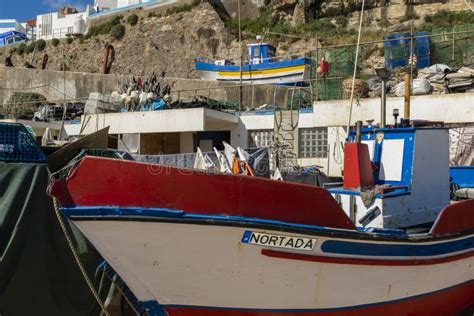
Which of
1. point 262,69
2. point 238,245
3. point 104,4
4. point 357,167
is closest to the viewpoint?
point 238,245

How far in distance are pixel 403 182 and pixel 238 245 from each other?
2.49 m

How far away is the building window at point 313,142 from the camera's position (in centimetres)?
1437

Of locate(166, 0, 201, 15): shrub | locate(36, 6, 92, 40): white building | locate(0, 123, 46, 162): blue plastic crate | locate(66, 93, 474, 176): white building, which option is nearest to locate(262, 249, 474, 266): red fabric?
locate(0, 123, 46, 162): blue plastic crate

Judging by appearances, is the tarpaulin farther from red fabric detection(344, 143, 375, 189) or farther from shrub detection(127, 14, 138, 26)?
shrub detection(127, 14, 138, 26)

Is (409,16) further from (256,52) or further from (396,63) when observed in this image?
(396,63)

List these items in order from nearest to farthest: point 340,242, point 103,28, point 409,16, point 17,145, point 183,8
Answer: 1. point 340,242
2. point 17,145
3. point 409,16
4. point 183,8
5. point 103,28

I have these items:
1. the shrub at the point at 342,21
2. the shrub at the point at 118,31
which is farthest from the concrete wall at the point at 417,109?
the shrub at the point at 118,31

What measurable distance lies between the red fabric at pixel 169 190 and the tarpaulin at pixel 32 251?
119 centimetres

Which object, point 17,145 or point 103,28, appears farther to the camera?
point 103,28

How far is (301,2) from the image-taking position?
32.9 meters

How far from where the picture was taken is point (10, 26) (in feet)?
225

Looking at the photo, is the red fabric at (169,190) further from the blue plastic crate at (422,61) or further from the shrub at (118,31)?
the shrub at (118,31)

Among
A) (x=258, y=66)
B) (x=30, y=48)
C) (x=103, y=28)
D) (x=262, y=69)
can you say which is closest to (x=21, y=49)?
(x=30, y=48)

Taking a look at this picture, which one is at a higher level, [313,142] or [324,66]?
[324,66]
